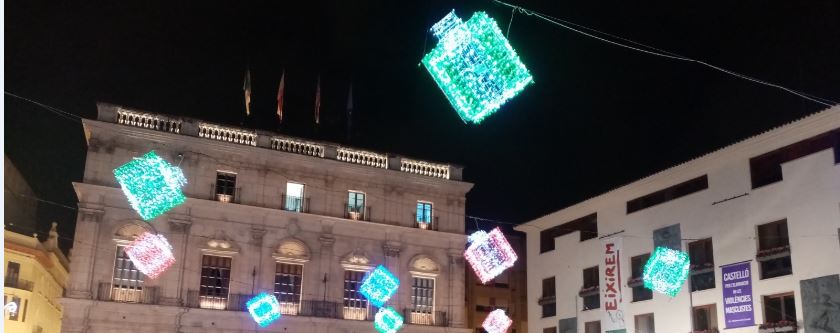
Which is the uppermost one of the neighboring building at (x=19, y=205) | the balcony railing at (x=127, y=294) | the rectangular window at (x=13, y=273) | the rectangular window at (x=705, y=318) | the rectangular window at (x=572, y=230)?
the neighboring building at (x=19, y=205)

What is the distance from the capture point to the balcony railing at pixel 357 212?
31.0 metres

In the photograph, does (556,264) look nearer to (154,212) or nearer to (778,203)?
(778,203)

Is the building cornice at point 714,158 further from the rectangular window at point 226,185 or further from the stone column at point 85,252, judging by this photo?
the stone column at point 85,252

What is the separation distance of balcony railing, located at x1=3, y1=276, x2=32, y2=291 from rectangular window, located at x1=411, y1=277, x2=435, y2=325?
75.1 feet

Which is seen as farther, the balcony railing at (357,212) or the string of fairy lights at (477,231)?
the balcony railing at (357,212)

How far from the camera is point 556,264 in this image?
1251 inches

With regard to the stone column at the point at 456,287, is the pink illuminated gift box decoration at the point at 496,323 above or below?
below

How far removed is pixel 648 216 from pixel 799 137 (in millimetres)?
6479

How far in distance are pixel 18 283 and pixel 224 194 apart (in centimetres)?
1904

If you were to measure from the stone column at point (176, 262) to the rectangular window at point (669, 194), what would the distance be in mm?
17406

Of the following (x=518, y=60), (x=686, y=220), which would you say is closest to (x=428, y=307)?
(x=686, y=220)

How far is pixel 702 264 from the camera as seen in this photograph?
24.5 metres

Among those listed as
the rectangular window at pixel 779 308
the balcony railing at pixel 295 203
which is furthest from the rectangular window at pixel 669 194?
the balcony railing at pixel 295 203

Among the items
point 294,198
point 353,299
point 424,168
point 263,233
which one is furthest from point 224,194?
point 424,168
